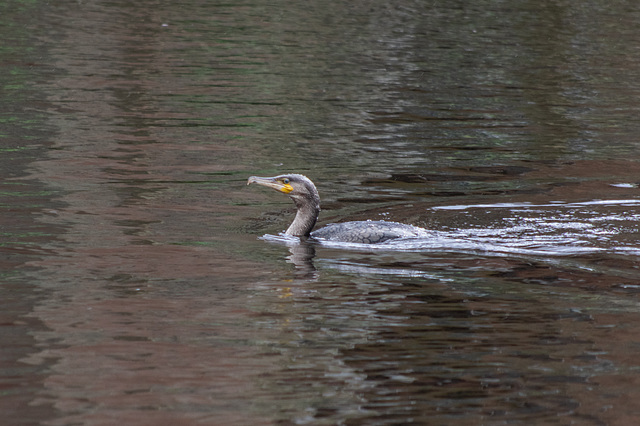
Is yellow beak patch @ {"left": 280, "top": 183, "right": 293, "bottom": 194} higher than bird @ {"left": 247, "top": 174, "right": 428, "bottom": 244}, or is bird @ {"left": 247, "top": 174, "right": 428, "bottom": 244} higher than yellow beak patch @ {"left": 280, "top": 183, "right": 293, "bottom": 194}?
yellow beak patch @ {"left": 280, "top": 183, "right": 293, "bottom": 194}

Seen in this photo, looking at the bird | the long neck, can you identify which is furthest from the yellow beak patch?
the long neck

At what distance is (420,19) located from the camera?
35500mm

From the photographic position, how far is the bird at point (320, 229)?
10695 millimetres

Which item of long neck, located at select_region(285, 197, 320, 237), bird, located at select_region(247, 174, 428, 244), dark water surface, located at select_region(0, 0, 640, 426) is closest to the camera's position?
dark water surface, located at select_region(0, 0, 640, 426)

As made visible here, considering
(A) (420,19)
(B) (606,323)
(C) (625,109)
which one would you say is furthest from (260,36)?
(B) (606,323)

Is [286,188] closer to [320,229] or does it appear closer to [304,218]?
[304,218]

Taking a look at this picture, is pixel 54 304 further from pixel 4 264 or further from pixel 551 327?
pixel 551 327

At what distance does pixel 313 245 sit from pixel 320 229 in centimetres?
52

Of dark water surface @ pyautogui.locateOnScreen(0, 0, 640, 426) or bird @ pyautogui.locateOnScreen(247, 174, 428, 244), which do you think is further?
bird @ pyautogui.locateOnScreen(247, 174, 428, 244)

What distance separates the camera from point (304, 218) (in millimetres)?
11266

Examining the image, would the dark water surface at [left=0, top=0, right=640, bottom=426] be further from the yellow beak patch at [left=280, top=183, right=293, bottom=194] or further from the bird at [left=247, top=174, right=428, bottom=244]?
the yellow beak patch at [left=280, top=183, right=293, bottom=194]

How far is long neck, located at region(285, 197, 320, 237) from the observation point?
11266 millimetres

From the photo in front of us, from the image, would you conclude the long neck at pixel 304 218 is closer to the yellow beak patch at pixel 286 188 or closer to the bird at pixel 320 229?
the bird at pixel 320 229

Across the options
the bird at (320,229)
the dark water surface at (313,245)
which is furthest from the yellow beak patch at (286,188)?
the dark water surface at (313,245)
